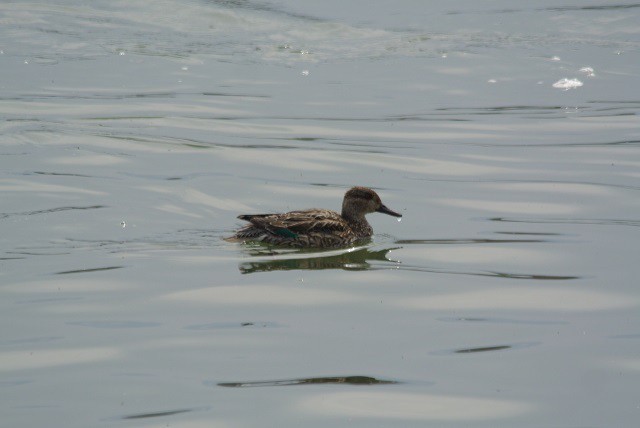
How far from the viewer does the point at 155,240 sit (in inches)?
432

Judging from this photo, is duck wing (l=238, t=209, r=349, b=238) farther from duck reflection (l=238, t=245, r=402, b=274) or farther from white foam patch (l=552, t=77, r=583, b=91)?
white foam patch (l=552, t=77, r=583, b=91)

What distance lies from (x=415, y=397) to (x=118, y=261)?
4.02 metres

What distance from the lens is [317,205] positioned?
505 inches

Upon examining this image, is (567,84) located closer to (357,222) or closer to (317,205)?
(317,205)

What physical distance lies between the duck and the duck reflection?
12 cm

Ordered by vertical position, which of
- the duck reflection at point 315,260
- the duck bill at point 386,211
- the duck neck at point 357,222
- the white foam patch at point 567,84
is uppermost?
the white foam patch at point 567,84

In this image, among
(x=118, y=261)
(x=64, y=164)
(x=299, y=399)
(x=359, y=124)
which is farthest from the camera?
(x=359, y=124)

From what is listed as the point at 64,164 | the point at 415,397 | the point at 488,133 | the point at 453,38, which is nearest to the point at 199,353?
the point at 415,397

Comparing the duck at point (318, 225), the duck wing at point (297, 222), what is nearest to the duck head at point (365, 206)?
the duck at point (318, 225)

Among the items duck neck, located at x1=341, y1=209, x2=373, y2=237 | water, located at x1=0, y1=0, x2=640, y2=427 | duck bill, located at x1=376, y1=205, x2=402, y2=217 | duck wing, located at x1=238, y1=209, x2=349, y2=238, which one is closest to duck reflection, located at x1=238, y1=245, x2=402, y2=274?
water, located at x1=0, y1=0, x2=640, y2=427

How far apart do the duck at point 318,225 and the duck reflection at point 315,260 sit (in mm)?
117

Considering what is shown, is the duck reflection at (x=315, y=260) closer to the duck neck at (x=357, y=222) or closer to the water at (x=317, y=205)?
the water at (x=317, y=205)

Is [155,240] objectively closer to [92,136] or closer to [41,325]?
[41,325]

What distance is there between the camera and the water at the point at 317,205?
6.89m
